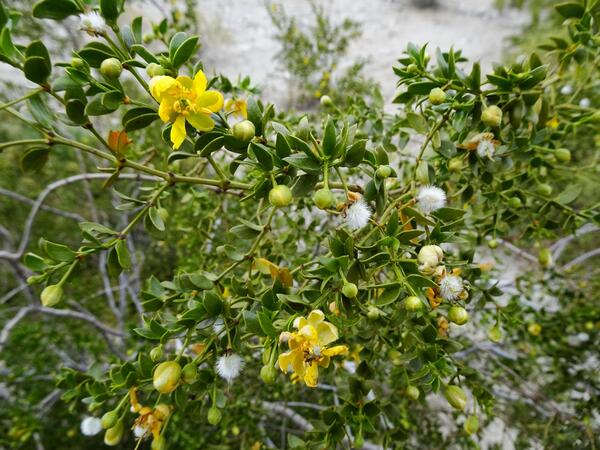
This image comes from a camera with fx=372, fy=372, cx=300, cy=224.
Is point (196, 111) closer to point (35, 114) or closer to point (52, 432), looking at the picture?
point (35, 114)

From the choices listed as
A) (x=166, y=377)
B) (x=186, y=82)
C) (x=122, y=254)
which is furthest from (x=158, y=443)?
(x=186, y=82)

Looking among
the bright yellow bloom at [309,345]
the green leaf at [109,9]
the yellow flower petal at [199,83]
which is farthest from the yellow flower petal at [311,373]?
the green leaf at [109,9]

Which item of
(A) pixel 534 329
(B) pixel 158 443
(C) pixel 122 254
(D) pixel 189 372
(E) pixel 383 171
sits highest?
(E) pixel 383 171

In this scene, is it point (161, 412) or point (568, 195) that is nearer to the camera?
point (161, 412)

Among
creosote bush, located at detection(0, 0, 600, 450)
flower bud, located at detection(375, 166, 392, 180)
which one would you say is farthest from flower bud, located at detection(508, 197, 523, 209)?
flower bud, located at detection(375, 166, 392, 180)

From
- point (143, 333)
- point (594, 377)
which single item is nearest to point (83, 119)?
point (143, 333)

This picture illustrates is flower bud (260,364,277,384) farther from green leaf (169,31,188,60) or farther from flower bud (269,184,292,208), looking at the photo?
green leaf (169,31,188,60)

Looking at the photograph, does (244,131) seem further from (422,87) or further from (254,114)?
(422,87)
